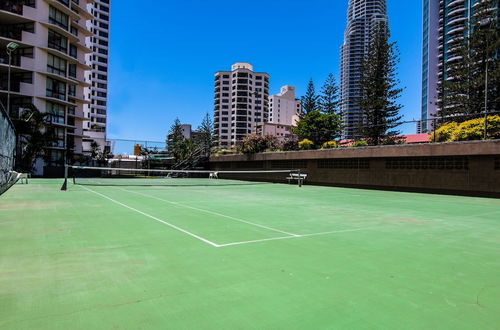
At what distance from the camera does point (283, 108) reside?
168 m

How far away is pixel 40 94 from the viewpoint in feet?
130

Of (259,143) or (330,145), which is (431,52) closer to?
(259,143)

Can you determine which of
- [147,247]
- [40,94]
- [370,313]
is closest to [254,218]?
[147,247]

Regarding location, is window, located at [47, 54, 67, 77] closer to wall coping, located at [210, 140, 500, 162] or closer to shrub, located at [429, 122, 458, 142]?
wall coping, located at [210, 140, 500, 162]

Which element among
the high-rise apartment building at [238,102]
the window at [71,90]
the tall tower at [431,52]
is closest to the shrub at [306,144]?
the window at [71,90]

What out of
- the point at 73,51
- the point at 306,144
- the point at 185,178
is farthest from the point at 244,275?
the point at 73,51

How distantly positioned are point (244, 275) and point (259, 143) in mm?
27143

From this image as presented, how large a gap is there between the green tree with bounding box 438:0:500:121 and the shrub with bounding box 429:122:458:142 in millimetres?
12622

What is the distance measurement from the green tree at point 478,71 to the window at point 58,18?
4586 centimetres

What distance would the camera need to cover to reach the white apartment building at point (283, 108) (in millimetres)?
165375

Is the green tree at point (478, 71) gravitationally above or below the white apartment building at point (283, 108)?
below

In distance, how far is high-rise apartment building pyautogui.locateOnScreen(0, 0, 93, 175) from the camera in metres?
37.9

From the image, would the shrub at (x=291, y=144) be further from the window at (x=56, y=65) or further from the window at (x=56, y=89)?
the window at (x=56, y=65)

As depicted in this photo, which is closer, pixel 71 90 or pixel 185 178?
pixel 185 178
